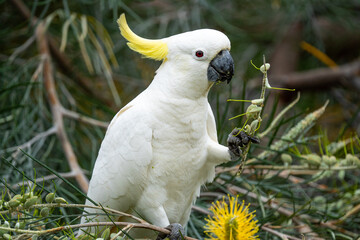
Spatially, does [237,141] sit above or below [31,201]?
above

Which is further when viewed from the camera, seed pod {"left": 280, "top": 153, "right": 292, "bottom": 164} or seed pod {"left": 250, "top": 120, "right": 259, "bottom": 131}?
seed pod {"left": 280, "top": 153, "right": 292, "bottom": 164}

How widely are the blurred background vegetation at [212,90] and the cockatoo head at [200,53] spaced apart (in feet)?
1.13

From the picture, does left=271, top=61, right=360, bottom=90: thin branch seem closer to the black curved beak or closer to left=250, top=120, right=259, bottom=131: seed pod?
the black curved beak

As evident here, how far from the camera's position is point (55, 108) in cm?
239

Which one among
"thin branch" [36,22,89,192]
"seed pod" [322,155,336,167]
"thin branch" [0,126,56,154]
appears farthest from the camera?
"thin branch" [0,126,56,154]

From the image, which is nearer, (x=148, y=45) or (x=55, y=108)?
(x=148, y=45)

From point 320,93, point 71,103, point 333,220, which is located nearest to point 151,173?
point 333,220

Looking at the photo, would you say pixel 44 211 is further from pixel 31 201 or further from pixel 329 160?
pixel 329 160

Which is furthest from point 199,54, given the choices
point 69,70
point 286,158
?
point 69,70

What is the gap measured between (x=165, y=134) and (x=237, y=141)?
0.23 metres

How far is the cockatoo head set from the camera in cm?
145

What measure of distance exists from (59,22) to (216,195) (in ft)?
4.87

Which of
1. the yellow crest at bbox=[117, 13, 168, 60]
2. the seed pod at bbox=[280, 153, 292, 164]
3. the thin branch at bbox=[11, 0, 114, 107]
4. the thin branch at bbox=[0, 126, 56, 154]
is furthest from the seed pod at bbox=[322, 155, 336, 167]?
the thin branch at bbox=[11, 0, 114, 107]

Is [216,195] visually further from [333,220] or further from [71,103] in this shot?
[71,103]
